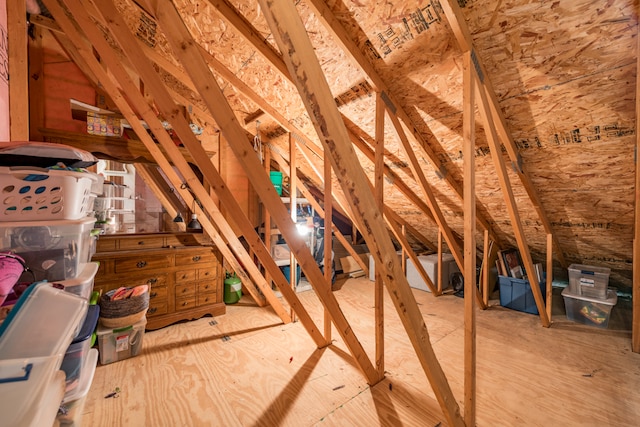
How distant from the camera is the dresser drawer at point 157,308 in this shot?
2.59m

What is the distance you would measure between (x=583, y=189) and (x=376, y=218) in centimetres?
237

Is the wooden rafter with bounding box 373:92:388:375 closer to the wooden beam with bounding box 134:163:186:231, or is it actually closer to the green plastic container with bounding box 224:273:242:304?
the green plastic container with bounding box 224:273:242:304

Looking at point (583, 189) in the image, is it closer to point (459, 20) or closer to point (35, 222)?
point (459, 20)

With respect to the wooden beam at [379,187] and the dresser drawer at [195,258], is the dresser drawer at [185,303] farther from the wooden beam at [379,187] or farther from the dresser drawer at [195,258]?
the wooden beam at [379,187]

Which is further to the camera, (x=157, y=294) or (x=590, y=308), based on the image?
(x=590, y=308)

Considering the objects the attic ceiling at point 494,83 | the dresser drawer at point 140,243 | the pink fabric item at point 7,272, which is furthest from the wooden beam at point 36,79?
the pink fabric item at point 7,272

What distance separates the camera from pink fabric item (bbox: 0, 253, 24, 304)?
85cm

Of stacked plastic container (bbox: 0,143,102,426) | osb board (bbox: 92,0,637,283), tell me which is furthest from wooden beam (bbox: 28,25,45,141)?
stacked plastic container (bbox: 0,143,102,426)

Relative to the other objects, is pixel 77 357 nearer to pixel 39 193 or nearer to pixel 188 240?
pixel 39 193

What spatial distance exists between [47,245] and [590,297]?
14.9 ft

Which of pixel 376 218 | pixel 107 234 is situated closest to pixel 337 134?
pixel 376 218

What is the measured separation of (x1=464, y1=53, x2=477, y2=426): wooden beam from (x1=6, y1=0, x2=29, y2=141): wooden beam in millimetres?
2744

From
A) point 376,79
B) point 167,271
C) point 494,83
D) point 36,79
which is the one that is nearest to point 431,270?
point 494,83

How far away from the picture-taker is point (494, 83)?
173 cm
